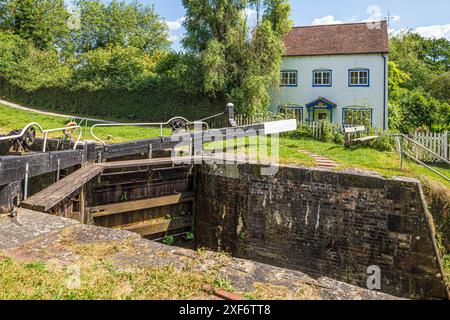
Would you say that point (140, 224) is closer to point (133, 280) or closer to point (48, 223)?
point (48, 223)

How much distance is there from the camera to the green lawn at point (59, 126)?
1346 cm

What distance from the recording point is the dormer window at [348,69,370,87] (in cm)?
2155

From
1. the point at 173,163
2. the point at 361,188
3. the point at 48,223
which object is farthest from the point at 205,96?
the point at 48,223

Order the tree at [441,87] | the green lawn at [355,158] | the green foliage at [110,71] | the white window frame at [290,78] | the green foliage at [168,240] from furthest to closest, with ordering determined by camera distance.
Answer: the tree at [441,87], the white window frame at [290,78], the green foliage at [110,71], the green lawn at [355,158], the green foliage at [168,240]

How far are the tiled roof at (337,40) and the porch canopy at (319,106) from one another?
9.75 feet

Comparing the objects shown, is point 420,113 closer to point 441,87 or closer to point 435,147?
point 435,147

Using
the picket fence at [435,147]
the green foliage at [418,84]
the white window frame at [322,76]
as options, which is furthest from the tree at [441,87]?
the picket fence at [435,147]

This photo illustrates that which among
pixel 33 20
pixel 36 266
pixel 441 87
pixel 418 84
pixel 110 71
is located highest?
pixel 33 20

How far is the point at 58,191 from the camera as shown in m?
5.55

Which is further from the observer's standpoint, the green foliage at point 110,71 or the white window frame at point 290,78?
the white window frame at point 290,78

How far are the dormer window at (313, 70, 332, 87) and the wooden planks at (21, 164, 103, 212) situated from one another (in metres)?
18.6

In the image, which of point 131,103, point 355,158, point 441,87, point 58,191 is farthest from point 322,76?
point 58,191

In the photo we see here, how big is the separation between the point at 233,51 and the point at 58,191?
15.9m

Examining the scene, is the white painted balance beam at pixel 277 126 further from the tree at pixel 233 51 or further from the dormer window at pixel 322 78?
the dormer window at pixel 322 78
